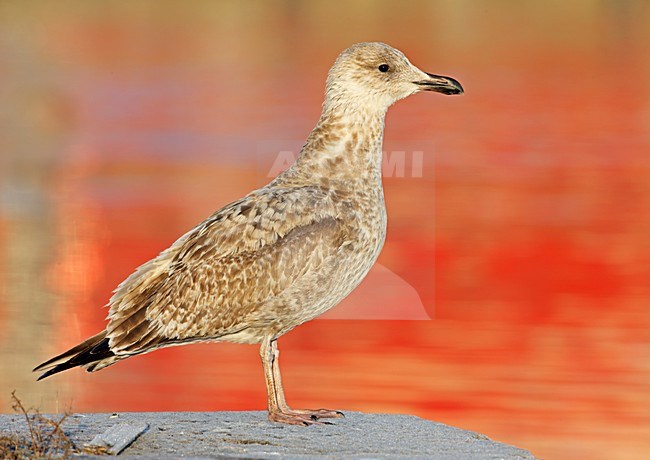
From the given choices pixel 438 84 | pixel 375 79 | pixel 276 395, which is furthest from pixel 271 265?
pixel 438 84

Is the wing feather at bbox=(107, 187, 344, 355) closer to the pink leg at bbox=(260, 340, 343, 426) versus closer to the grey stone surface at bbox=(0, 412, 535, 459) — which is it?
the pink leg at bbox=(260, 340, 343, 426)

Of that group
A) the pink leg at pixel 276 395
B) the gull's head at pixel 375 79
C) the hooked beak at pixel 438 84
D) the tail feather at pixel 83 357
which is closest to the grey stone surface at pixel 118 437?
the tail feather at pixel 83 357

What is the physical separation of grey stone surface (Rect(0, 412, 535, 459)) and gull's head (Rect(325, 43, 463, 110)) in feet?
10.7

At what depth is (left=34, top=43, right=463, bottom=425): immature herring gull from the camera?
9.92 m

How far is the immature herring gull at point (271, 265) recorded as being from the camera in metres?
9.92

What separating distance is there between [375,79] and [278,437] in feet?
12.2

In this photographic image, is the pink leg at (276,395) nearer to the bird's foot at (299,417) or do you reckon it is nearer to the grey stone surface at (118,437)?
the bird's foot at (299,417)

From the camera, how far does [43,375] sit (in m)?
9.93

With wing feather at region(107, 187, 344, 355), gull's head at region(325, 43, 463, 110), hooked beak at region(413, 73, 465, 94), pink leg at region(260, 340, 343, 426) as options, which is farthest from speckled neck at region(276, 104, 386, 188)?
pink leg at region(260, 340, 343, 426)

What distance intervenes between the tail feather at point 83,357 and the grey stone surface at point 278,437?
559 millimetres

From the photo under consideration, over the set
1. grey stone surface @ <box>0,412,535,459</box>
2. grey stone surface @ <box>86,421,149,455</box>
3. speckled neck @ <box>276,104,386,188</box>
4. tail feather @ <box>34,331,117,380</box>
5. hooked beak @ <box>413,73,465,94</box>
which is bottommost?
grey stone surface @ <box>0,412,535,459</box>

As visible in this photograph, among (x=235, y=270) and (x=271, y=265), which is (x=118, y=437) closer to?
(x=235, y=270)

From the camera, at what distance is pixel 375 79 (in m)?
10.7

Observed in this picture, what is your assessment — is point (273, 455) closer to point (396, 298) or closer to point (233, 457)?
point (233, 457)
